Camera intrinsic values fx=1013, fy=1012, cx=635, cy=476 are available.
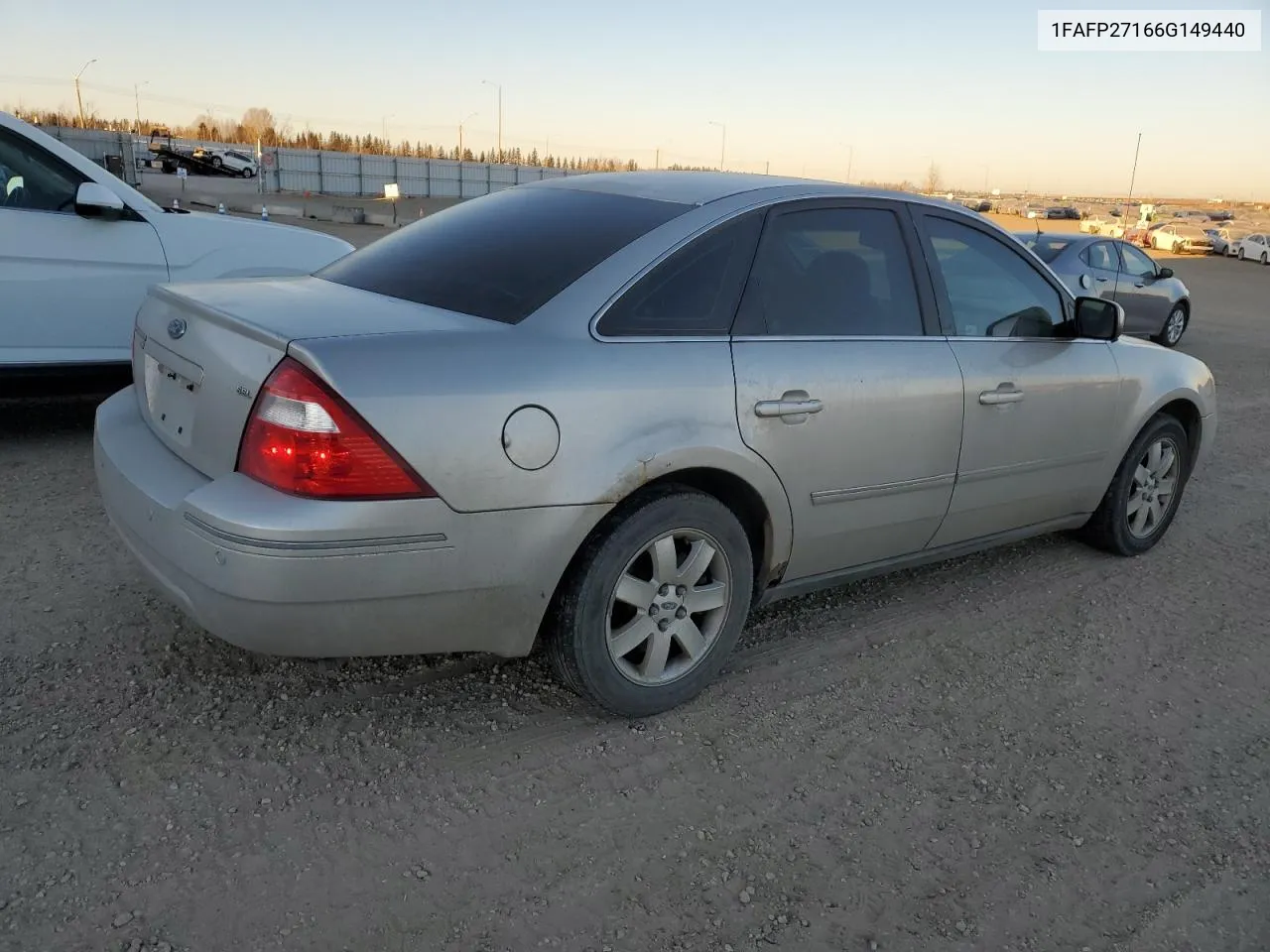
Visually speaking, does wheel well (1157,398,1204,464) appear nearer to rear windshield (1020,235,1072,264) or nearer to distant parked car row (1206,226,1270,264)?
rear windshield (1020,235,1072,264)

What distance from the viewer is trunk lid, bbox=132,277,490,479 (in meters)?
2.63

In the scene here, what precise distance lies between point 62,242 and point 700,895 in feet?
16.2

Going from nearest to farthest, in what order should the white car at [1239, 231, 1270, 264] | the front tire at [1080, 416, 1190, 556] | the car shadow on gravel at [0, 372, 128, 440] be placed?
the front tire at [1080, 416, 1190, 556] → the car shadow on gravel at [0, 372, 128, 440] → the white car at [1239, 231, 1270, 264]

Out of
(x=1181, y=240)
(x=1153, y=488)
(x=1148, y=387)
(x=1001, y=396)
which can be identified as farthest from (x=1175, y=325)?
(x=1181, y=240)

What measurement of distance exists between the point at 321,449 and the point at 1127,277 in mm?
14255

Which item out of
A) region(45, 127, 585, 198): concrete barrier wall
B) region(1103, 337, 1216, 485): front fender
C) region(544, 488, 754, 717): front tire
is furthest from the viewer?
region(45, 127, 585, 198): concrete barrier wall

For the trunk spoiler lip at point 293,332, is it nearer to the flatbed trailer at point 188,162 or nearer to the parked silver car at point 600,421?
the parked silver car at point 600,421

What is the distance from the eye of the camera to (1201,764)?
3.09 meters

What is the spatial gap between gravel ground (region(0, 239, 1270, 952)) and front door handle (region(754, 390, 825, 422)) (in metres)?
0.93

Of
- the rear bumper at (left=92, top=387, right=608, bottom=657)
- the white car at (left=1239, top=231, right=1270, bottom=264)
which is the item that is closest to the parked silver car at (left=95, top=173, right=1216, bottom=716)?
the rear bumper at (left=92, top=387, right=608, bottom=657)

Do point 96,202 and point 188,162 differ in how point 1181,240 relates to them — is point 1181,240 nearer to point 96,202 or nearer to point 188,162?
point 96,202

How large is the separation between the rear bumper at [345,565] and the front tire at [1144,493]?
3.00 metres

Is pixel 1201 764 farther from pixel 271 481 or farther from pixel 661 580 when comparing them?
pixel 271 481

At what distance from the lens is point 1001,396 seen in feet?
12.7
